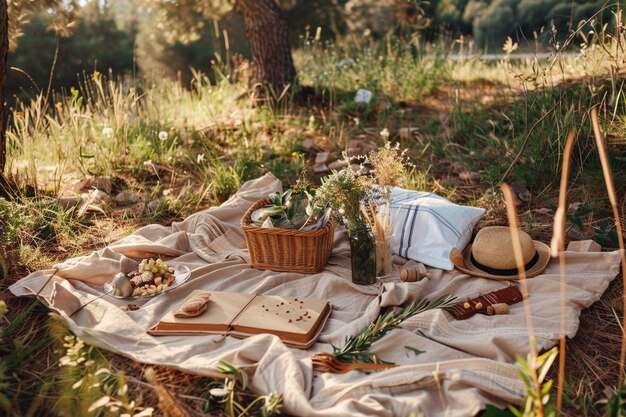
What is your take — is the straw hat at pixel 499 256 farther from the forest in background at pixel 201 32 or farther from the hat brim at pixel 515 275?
the forest in background at pixel 201 32

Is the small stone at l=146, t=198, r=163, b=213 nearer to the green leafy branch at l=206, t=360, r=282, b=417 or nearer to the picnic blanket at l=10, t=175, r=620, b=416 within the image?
the picnic blanket at l=10, t=175, r=620, b=416

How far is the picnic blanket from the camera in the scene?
2252 millimetres

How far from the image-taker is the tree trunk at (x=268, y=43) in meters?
6.52

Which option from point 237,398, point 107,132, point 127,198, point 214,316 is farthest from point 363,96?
point 237,398

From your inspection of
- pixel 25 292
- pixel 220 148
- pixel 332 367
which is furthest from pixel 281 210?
pixel 220 148

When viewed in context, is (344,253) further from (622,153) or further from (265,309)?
(622,153)

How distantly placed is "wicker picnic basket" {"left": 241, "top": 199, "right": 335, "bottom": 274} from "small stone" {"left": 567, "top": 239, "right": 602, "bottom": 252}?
1.42 meters

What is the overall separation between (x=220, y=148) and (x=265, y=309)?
10.2 feet

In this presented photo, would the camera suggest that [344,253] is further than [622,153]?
No

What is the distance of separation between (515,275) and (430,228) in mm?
575

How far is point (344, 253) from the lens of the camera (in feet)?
12.3

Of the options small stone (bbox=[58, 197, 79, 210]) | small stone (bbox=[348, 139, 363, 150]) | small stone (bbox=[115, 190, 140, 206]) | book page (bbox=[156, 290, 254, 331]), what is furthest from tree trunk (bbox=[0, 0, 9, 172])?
small stone (bbox=[348, 139, 363, 150])

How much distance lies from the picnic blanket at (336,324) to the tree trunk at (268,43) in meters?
2.98

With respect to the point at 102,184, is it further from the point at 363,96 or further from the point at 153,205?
the point at 363,96
